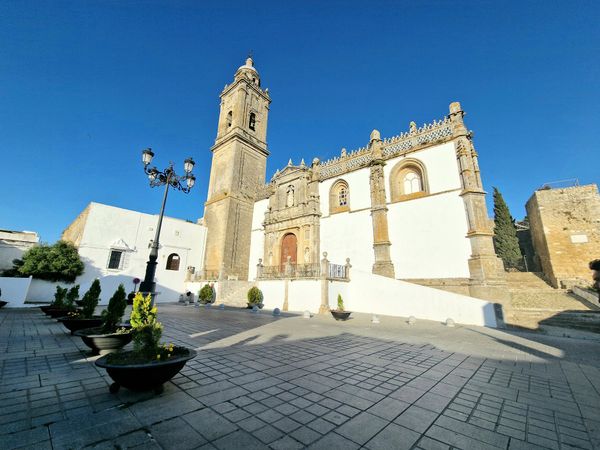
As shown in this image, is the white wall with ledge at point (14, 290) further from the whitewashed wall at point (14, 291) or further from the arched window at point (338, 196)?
the arched window at point (338, 196)

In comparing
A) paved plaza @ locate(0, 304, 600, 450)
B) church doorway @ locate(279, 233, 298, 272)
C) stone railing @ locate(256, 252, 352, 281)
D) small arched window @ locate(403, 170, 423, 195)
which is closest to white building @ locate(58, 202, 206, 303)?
church doorway @ locate(279, 233, 298, 272)

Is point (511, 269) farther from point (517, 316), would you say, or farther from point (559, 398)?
point (559, 398)

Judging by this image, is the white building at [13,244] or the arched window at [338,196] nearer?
the arched window at [338,196]

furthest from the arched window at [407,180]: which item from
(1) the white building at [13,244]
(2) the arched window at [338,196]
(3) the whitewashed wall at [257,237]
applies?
(1) the white building at [13,244]

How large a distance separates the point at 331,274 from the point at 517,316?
28.1ft

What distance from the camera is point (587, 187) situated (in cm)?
1795

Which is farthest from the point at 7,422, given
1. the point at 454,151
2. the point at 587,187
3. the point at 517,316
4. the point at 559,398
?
the point at 587,187

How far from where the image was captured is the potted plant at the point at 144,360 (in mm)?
2760

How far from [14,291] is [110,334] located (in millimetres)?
15831

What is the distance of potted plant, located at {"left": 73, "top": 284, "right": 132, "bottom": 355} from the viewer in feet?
14.5

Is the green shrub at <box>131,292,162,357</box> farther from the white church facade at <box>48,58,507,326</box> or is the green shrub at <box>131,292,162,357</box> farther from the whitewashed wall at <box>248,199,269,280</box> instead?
the whitewashed wall at <box>248,199,269,280</box>

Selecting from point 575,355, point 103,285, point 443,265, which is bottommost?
point 575,355

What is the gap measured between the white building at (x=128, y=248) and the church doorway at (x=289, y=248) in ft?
27.7

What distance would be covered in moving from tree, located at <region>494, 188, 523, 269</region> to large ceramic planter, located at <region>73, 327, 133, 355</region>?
29.8 m
